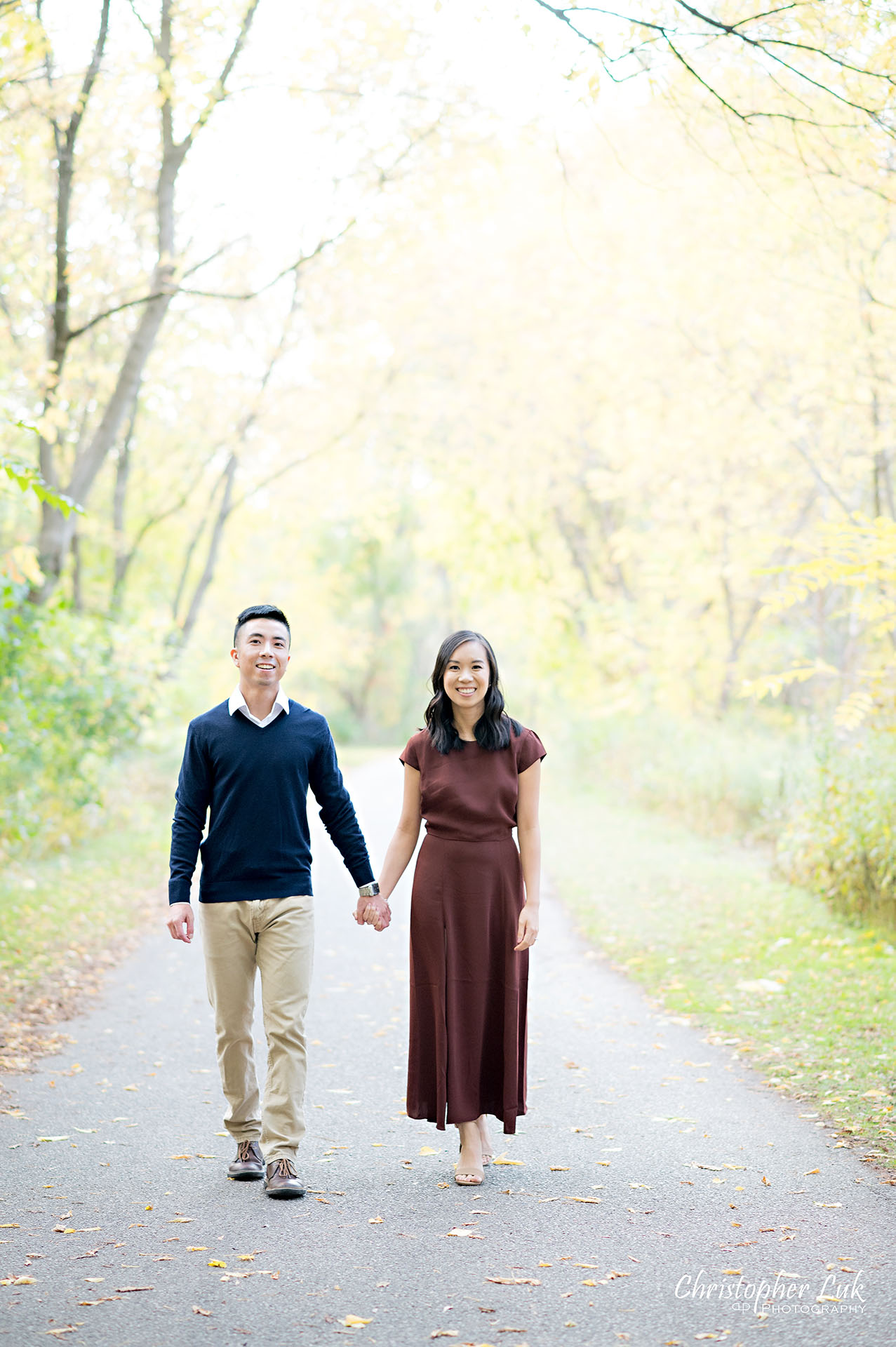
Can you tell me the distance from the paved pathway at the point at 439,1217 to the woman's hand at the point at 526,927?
94 centimetres

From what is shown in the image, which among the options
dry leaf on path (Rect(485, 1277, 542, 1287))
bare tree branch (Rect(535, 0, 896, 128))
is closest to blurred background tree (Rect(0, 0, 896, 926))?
bare tree branch (Rect(535, 0, 896, 128))

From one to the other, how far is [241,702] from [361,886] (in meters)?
0.93

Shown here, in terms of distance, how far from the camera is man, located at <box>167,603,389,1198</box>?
4.71 metres

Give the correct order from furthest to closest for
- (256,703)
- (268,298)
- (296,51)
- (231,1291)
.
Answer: (268,298) → (296,51) → (256,703) → (231,1291)

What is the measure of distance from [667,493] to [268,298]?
7.68m

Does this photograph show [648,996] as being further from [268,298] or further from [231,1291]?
[268,298]

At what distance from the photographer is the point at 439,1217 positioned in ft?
14.2

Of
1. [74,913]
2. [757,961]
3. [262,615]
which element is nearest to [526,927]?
[262,615]

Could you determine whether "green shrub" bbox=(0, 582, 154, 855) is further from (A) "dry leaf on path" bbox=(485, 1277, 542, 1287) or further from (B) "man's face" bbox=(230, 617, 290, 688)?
(A) "dry leaf on path" bbox=(485, 1277, 542, 1287)

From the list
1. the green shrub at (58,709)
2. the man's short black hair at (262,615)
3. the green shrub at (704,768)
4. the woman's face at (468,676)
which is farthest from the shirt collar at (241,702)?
the green shrub at (704,768)

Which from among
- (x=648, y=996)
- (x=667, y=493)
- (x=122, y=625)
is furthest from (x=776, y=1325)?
(x=667, y=493)

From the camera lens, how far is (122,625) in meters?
16.1

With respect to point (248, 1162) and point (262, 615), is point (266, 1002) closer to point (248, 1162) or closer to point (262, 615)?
point (248, 1162)

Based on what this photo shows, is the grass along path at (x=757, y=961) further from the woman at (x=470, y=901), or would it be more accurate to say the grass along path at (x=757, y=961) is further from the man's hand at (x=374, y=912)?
the man's hand at (x=374, y=912)
